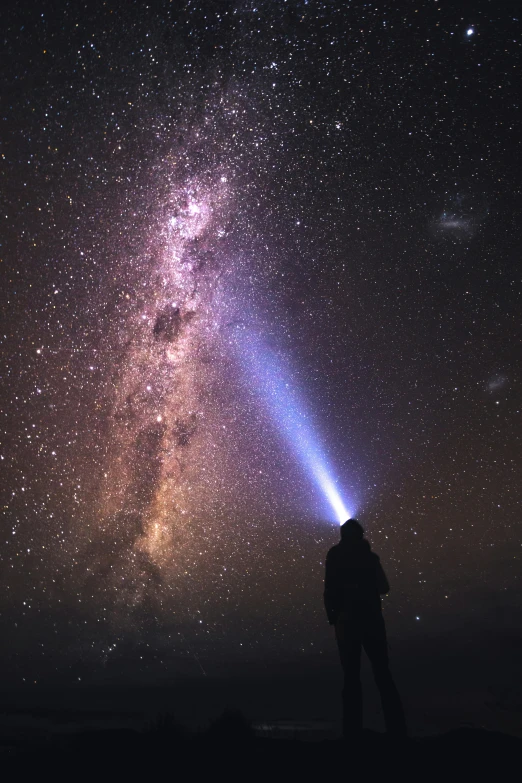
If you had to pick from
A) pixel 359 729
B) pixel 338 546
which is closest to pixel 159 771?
pixel 359 729

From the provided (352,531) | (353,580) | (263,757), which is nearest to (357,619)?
(353,580)

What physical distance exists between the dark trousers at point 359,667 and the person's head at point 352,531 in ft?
1.90

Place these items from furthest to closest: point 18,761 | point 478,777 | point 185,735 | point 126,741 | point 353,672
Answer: point 185,735 < point 126,741 < point 18,761 < point 353,672 < point 478,777

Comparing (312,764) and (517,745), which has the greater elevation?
(312,764)

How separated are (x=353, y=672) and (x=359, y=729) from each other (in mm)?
389

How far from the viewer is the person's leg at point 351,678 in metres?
3.09

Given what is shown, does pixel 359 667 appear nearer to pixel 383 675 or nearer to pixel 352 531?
pixel 383 675

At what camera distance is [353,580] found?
335cm

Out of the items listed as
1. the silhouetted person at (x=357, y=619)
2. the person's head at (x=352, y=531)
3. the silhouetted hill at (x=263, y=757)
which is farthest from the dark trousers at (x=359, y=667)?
the person's head at (x=352, y=531)

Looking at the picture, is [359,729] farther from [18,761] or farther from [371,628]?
[18,761]

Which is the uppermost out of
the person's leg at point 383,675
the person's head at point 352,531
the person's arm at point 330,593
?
the person's head at point 352,531

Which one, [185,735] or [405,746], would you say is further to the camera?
[185,735]

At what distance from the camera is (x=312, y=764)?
291cm

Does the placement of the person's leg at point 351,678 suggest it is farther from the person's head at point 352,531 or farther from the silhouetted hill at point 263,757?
the person's head at point 352,531
